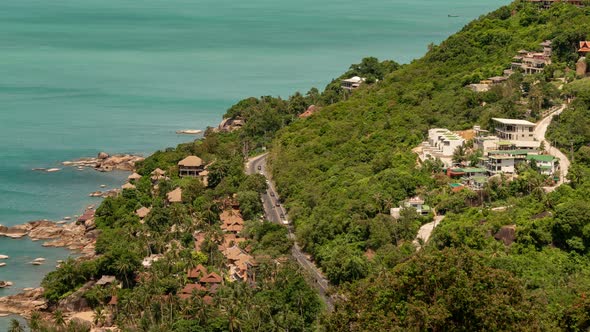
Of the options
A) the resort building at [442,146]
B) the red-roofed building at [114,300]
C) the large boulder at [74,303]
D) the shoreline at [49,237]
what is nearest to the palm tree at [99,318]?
the red-roofed building at [114,300]

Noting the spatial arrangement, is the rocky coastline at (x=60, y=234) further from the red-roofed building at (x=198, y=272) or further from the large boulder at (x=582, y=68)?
the large boulder at (x=582, y=68)

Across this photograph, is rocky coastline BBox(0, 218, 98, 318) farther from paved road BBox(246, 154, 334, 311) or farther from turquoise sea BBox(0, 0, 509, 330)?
paved road BBox(246, 154, 334, 311)

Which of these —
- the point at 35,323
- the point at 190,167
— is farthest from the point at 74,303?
the point at 190,167

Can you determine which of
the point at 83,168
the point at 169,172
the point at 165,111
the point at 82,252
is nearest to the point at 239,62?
the point at 165,111

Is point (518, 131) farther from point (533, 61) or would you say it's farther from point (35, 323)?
point (35, 323)

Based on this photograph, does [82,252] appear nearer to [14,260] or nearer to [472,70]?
[14,260]

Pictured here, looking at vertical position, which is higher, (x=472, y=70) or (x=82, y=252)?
(x=472, y=70)
